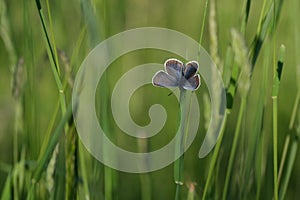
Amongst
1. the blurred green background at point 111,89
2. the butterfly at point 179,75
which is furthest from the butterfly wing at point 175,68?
the blurred green background at point 111,89

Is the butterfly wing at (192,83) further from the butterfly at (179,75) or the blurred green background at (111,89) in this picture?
the blurred green background at (111,89)

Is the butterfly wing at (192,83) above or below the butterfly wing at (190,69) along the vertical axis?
below

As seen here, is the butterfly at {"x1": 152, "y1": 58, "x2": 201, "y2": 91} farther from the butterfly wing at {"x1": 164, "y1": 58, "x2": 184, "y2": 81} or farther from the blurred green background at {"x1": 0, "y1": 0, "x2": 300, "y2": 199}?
the blurred green background at {"x1": 0, "y1": 0, "x2": 300, "y2": 199}

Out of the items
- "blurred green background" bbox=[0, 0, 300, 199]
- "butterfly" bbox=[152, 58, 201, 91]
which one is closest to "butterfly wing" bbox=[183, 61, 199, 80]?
"butterfly" bbox=[152, 58, 201, 91]

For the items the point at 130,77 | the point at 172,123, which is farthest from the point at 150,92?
the point at 130,77

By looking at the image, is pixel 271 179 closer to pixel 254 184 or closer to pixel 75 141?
pixel 254 184

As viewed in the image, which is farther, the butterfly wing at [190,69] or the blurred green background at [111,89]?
the blurred green background at [111,89]

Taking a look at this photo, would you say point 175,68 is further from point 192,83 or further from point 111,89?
point 111,89
